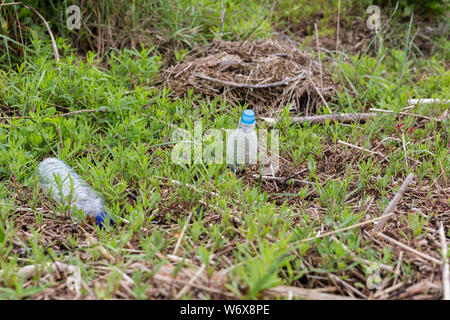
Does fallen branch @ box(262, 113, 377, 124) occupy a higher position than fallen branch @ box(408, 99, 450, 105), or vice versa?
fallen branch @ box(408, 99, 450, 105)

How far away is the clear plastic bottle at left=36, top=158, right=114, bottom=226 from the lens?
Result: 2.31 m

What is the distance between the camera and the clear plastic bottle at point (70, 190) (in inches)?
90.9

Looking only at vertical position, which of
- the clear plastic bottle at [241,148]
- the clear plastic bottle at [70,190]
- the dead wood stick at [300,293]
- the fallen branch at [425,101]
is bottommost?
the dead wood stick at [300,293]

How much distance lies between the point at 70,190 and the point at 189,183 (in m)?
0.64

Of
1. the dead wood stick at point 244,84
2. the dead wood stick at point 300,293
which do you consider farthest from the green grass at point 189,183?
the dead wood stick at point 244,84

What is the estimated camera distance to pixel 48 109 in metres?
2.99

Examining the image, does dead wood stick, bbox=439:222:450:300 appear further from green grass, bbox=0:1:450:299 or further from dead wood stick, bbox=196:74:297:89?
dead wood stick, bbox=196:74:297:89

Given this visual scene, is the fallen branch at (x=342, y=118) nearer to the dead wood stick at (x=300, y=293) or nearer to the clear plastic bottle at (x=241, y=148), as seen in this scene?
the clear plastic bottle at (x=241, y=148)

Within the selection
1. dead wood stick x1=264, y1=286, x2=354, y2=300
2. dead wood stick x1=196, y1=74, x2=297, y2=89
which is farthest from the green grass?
dead wood stick x1=196, y1=74, x2=297, y2=89

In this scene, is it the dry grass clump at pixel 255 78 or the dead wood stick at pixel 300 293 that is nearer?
the dead wood stick at pixel 300 293

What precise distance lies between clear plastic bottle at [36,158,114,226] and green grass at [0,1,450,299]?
0.06m

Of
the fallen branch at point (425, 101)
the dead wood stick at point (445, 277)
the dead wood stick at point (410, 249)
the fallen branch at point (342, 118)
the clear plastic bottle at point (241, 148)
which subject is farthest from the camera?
the fallen branch at point (425, 101)

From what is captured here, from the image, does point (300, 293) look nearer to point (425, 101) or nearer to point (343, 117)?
point (343, 117)

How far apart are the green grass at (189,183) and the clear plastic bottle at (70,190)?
0.06 metres
